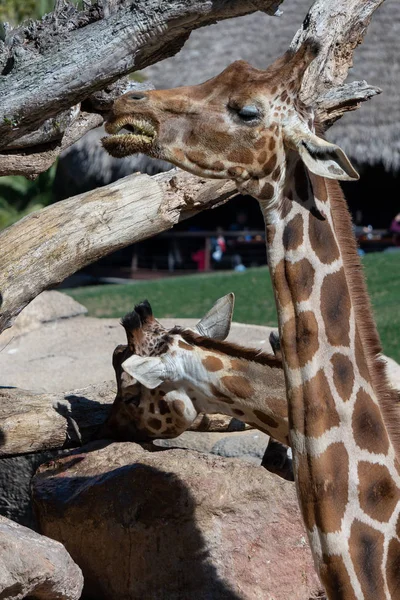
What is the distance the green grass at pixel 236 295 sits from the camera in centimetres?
1079

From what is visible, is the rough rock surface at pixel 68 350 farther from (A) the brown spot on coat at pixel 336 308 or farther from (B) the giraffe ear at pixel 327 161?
(B) the giraffe ear at pixel 327 161

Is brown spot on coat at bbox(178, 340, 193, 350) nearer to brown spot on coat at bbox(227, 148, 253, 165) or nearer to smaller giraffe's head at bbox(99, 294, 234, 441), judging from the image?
smaller giraffe's head at bbox(99, 294, 234, 441)

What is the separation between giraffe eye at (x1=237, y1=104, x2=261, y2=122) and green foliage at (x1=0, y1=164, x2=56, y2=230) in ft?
60.2

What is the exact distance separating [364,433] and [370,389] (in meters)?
0.16

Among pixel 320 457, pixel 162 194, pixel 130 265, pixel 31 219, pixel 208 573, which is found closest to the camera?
pixel 320 457

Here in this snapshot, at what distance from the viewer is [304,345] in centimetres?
323

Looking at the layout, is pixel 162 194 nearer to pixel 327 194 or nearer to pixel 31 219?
pixel 31 219

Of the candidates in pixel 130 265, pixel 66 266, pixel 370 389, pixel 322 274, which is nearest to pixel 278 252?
pixel 322 274

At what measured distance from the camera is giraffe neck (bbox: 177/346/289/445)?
449 centimetres

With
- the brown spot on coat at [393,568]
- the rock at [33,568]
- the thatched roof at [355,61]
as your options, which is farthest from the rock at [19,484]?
the thatched roof at [355,61]

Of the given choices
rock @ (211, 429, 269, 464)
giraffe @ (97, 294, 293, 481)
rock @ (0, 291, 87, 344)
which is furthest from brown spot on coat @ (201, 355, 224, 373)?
rock @ (0, 291, 87, 344)

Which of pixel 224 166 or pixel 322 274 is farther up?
pixel 224 166

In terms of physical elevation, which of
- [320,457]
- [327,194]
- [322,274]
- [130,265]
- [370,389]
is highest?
[327,194]

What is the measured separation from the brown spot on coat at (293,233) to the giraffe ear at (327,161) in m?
0.28
